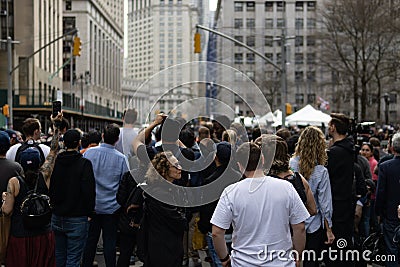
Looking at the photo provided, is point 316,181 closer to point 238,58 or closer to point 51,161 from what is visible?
point 51,161

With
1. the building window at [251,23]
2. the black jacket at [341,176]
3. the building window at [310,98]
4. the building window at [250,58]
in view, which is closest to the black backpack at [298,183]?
the black jacket at [341,176]

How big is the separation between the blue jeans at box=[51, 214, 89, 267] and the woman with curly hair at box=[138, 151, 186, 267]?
1478 mm

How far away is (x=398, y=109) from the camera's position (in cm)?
7812

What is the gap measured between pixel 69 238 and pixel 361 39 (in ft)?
110

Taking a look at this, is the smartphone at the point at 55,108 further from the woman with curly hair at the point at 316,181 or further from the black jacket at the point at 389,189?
the black jacket at the point at 389,189

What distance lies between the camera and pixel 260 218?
15.0 feet

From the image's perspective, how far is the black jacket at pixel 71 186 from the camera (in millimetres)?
7133

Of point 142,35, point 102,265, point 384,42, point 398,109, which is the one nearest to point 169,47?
point 142,35

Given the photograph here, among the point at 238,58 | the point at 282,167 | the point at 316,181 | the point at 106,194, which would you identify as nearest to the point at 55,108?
the point at 106,194

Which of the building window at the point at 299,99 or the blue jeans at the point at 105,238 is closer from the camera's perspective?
the blue jeans at the point at 105,238

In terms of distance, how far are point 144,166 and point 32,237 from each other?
148cm

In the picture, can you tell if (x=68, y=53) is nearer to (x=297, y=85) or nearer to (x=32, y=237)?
(x=297, y=85)

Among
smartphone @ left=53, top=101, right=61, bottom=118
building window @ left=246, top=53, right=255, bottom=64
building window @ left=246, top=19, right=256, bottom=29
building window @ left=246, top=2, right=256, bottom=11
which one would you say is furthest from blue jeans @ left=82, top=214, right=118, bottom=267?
building window @ left=246, top=2, right=256, bottom=11

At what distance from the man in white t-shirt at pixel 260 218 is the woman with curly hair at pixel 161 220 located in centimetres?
127
